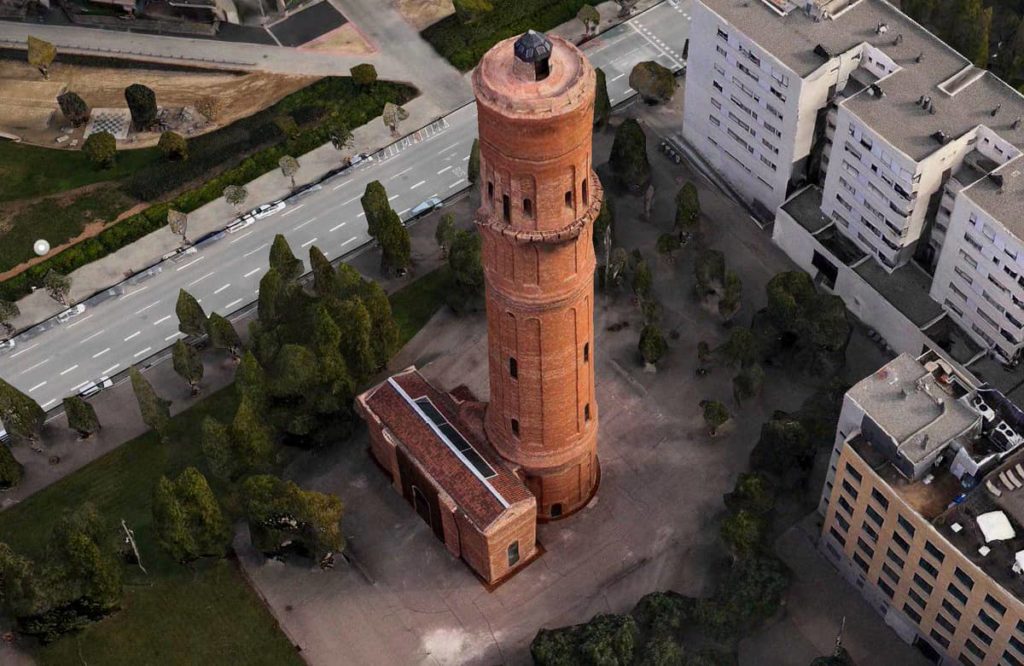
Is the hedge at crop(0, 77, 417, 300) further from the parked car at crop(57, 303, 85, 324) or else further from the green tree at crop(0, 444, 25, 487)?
the green tree at crop(0, 444, 25, 487)

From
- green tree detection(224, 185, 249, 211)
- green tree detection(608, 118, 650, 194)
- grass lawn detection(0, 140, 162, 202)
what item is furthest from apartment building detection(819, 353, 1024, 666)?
grass lawn detection(0, 140, 162, 202)

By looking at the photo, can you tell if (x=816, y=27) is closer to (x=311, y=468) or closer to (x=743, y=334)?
(x=743, y=334)

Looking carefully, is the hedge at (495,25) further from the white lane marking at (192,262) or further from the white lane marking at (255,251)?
the white lane marking at (192,262)

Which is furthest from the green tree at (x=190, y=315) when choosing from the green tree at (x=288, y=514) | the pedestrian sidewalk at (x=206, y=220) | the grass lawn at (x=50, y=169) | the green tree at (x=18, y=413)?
the grass lawn at (x=50, y=169)

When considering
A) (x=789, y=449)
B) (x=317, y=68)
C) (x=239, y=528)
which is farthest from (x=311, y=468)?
(x=317, y=68)

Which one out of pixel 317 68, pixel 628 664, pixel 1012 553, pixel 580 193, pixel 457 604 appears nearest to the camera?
pixel 580 193

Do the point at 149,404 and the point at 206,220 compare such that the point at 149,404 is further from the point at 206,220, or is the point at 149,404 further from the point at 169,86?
the point at 169,86
